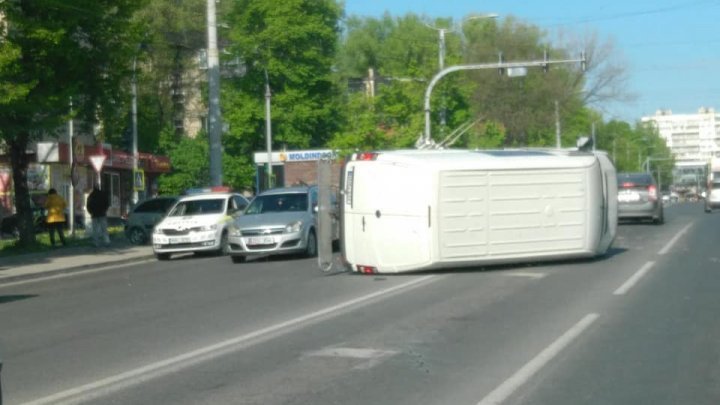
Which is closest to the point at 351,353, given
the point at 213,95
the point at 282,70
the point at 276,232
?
the point at 276,232

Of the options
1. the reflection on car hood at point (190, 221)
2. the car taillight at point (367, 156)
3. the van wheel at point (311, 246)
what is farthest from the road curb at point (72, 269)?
the car taillight at point (367, 156)

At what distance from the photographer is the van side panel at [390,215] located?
21000 mm

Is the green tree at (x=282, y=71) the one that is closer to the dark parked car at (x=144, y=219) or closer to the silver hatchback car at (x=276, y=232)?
the dark parked car at (x=144, y=219)

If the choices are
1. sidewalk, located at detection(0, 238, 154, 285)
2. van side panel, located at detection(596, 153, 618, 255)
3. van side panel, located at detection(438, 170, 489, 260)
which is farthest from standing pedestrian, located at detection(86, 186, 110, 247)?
van side panel, located at detection(596, 153, 618, 255)

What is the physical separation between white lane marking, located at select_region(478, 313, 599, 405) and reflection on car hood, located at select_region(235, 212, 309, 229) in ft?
42.5

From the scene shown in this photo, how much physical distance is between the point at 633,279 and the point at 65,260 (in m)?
14.9

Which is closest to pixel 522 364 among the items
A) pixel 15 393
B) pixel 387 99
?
pixel 15 393

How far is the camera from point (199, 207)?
31.0 metres

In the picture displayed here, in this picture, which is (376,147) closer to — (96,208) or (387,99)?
(387,99)

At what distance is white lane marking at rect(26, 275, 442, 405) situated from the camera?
33.3 feet

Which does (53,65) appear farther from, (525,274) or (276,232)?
(525,274)

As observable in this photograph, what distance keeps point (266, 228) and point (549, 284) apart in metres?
9.14

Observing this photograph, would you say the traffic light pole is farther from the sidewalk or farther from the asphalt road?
the asphalt road

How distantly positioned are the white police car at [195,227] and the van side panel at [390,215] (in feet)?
27.4
